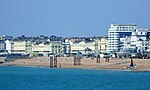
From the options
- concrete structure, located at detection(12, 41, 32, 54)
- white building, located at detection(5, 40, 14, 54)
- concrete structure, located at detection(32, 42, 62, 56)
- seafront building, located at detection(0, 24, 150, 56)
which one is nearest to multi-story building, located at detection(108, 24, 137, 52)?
seafront building, located at detection(0, 24, 150, 56)

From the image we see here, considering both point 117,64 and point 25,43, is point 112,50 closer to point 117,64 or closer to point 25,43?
point 25,43

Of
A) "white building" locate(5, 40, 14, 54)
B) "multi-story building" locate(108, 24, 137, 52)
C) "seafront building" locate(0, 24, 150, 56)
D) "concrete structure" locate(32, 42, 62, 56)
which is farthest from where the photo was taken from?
"white building" locate(5, 40, 14, 54)

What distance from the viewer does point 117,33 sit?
15150 cm

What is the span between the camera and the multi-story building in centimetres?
14638

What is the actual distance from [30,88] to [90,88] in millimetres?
4340

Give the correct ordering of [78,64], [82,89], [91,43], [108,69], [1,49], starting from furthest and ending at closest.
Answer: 1. [1,49]
2. [91,43]
3. [78,64]
4. [108,69]
5. [82,89]

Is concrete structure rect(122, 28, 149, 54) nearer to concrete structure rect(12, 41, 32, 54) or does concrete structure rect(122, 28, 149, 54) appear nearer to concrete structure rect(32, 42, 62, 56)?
concrete structure rect(32, 42, 62, 56)

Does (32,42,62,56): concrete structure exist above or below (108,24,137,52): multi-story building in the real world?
below

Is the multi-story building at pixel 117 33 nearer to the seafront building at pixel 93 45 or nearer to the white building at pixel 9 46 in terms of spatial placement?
the seafront building at pixel 93 45

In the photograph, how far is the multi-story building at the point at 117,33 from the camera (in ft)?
480

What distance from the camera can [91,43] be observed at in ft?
504

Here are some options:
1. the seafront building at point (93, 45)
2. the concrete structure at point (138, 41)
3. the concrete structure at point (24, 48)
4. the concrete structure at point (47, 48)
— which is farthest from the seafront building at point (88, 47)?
the concrete structure at point (24, 48)

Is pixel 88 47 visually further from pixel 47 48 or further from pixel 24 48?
pixel 24 48

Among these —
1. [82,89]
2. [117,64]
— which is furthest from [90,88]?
[117,64]
